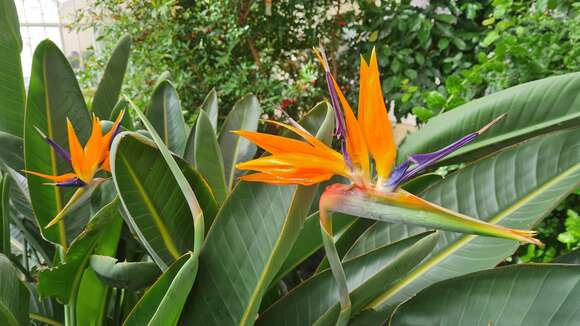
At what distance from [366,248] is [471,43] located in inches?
52.4

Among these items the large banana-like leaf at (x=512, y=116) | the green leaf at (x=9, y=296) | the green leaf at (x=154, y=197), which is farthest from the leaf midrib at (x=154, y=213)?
the large banana-like leaf at (x=512, y=116)

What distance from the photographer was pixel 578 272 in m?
0.28

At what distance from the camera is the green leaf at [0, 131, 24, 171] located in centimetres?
49

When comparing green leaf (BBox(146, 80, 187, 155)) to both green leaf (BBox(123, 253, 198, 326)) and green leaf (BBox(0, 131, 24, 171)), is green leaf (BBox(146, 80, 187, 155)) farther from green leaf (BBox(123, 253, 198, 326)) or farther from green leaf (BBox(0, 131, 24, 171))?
green leaf (BBox(123, 253, 198, 326))

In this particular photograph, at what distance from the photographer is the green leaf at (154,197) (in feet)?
1.17

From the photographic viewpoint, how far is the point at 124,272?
0.36 meters

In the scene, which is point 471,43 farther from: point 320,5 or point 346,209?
point 346,209

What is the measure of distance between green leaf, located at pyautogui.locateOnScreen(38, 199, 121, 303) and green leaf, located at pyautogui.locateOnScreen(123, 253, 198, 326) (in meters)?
0.07

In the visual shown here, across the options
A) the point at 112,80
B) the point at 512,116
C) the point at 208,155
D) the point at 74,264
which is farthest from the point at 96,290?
the point at 512,116

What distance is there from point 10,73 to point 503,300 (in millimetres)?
541

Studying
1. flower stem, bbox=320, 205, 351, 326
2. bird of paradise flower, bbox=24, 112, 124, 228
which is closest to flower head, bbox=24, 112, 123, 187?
bird of paradise flower, bbox=24, 112, 124, 228

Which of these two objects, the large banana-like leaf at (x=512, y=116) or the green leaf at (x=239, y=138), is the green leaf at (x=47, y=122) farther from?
the large banana-like leaf at (x=512, y=116)

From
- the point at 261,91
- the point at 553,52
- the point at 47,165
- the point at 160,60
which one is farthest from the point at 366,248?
the point at 160,60

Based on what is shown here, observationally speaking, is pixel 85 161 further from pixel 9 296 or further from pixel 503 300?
pixel 503 300
